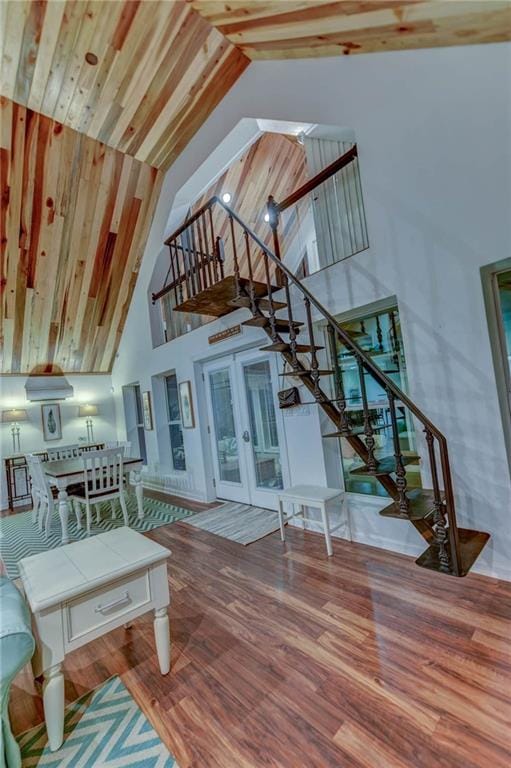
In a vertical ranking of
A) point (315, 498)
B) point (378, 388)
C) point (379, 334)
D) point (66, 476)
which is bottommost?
point (315, 498)

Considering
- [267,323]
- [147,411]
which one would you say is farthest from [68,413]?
[267,323]

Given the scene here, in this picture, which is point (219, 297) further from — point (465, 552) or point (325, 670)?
point (325, 670)

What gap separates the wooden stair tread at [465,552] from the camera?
1.96 meters

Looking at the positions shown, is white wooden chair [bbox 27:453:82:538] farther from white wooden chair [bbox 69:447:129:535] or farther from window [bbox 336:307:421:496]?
window [bbox 336:307:421:496]

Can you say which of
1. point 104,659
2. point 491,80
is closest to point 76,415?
point 104,659

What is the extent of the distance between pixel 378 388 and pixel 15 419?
6.56m

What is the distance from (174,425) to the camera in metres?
5.97

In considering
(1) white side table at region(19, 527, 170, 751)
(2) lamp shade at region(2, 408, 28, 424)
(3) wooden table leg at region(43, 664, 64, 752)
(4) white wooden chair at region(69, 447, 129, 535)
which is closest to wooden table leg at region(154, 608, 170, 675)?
→ (1) white side table at region(19, 527, 170, 751)

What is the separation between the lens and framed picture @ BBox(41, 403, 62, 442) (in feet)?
22.3

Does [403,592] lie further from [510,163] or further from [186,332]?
[186,332]

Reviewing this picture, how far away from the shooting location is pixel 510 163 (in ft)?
6.82

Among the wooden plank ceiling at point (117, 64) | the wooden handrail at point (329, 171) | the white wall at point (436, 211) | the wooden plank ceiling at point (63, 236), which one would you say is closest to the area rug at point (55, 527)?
the white wall at point (436, 211)

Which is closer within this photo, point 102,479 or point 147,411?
point 102,479

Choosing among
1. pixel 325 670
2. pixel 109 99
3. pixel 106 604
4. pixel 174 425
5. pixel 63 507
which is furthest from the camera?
pixel 174 425
